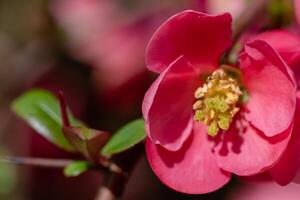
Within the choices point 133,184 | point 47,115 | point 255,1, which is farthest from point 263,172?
point 133,184

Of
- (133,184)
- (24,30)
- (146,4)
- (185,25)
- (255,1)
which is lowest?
(133,184)

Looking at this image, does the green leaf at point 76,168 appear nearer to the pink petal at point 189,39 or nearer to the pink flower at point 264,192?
the pink petal at point 189,39

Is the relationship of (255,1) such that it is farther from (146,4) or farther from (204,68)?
(146,4)

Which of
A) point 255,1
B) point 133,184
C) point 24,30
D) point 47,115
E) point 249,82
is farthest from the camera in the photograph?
point 24,30

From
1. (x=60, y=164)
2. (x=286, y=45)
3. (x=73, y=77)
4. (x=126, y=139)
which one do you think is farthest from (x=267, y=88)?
(x=73, y=77)

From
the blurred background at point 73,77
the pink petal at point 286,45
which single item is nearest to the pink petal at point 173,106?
the pink petal at point 286,45

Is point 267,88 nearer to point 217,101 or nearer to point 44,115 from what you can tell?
point 217,101
